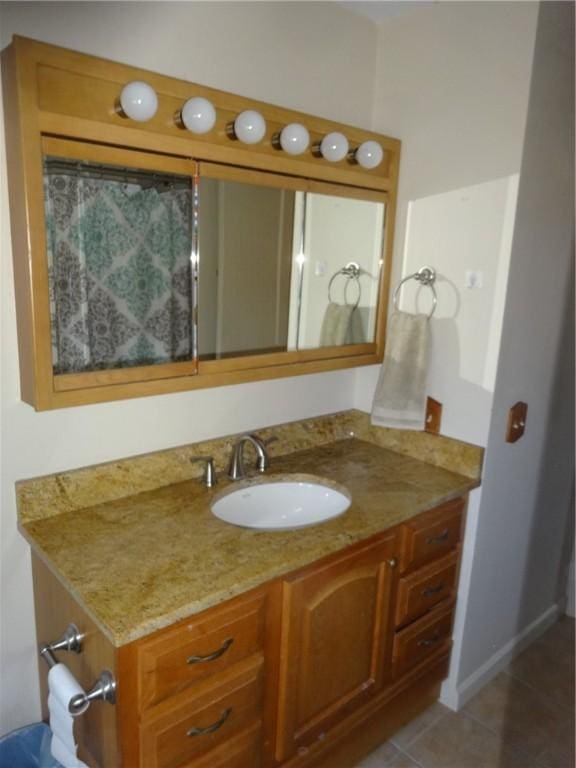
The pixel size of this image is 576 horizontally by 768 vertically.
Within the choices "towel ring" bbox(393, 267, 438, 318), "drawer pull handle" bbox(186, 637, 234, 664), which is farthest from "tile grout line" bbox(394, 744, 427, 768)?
"towel ring" bbox(393, 267, 438, 318)

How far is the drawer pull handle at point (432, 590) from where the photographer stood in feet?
5.50

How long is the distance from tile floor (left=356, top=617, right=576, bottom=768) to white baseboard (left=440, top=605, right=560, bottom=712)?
0.08ft

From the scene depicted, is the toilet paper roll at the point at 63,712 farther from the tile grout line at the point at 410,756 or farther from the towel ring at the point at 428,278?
the towel ring at the point at 428,278

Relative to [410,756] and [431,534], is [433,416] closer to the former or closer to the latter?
[431,534]

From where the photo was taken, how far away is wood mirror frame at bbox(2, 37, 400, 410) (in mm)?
1054

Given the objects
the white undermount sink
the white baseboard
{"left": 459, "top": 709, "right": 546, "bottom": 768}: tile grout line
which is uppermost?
the white undermount sink

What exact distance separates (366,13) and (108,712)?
2.06 meters

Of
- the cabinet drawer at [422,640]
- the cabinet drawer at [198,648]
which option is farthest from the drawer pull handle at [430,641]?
the cabinet drawer at [198,648]

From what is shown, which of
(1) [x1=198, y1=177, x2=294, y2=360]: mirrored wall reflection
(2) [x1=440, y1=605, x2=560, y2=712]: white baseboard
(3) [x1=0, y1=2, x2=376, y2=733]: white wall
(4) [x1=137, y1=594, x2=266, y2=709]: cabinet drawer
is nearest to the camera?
(4) [x1=137, y1=594, x2=266, y2=709]: cabinet drawer

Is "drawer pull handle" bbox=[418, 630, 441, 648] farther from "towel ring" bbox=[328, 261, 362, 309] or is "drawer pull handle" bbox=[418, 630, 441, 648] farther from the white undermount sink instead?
"towel ring" bbox=[328, 261, 362, 309]

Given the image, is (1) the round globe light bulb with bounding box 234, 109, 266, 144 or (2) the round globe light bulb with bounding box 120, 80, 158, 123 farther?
(1) the round globe light bulb with bounding box 234, 109, 266, 144

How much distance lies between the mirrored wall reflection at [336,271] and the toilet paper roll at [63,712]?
1.01m

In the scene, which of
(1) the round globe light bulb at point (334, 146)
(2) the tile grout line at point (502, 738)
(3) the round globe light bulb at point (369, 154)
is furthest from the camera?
(2) the tile grout line at point (502, 738)

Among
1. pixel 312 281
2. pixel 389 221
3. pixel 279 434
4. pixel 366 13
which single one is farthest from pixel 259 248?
pixel 366 13
